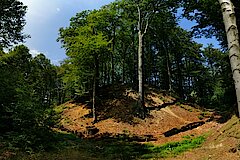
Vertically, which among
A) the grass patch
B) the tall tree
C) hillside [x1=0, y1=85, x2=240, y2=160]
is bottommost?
the grass patch

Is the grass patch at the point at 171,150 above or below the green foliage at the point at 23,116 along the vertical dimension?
below

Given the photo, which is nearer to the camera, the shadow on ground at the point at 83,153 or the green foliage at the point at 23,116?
the shadow on ground at the point at 83,153

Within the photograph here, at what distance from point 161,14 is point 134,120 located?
1207 cm

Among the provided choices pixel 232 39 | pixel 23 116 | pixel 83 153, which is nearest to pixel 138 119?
pixel 83 153

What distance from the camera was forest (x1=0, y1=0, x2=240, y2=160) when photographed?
14.2 metres

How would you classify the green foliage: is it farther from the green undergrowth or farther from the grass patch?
the grass patch

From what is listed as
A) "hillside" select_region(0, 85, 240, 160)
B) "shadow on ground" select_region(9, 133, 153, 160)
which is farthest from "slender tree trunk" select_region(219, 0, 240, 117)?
"shadow on ground" select_region(9, 133, 153, 160)

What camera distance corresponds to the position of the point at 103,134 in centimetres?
2261

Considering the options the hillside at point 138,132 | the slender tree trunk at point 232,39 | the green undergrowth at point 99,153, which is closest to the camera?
the slender tree trunk at point 232,39

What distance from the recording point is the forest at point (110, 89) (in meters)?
14.2

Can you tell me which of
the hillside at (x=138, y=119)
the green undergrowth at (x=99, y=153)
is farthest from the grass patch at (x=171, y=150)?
the hillside at (x=138, y=119)

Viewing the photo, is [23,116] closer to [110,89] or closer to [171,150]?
[171,150]

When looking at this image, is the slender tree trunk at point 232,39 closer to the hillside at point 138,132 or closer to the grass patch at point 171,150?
the hillside at point 138,132

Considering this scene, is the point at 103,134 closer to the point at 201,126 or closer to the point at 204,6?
the point at 201,126
